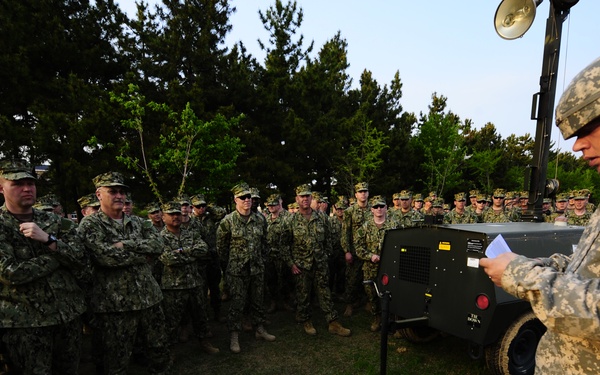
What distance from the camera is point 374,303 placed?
560cm

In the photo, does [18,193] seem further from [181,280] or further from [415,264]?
[415,264]

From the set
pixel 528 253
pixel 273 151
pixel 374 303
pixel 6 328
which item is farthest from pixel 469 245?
pixel 273 151

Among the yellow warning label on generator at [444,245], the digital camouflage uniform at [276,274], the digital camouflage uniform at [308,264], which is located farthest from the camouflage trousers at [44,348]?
the digital camouflage uniform at [276,274]

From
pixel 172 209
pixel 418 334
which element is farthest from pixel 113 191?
pixel 418 334

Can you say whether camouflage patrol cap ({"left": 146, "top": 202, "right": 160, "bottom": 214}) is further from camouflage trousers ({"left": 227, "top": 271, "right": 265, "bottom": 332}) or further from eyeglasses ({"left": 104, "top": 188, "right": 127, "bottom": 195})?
eyeglasses ({"left": 104, "top": 188, "right": 127, "bottom": 195})

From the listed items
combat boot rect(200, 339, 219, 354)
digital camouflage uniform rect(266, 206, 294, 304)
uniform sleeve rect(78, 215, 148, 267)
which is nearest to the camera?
uniform sleeve rect(78, 215, 148, 267)

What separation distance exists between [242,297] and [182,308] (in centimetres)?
86

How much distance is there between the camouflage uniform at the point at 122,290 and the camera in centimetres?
331

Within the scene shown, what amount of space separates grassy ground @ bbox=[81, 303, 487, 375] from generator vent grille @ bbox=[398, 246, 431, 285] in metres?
1.17

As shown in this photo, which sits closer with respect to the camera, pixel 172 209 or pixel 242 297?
pixel 172 209

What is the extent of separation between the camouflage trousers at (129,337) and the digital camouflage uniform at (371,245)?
319 cm

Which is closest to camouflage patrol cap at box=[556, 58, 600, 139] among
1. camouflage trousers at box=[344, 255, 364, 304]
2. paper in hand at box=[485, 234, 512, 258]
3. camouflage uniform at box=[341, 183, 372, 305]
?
paper in hand at box=[485, 234, 512, 258]

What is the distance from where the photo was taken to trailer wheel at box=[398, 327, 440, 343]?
4.68m

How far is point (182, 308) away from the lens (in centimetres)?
466
